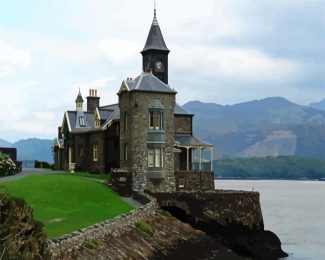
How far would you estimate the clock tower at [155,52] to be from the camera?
7894cm

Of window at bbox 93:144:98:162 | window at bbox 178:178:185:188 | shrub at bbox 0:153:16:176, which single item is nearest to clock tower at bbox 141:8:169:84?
window at bbox 93:144:98:162

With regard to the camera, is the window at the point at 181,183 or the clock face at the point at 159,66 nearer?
the window at the point at 181,183

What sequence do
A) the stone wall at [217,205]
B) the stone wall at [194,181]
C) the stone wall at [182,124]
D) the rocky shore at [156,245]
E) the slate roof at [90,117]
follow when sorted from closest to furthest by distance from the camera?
1. the rocky shore at [156,245]
2. the stone wall at [217,205]
3. the stone wall at [194,181]
4. the slate roof at [90,117]
5. the stone wall at [182,124]

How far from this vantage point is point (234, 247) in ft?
192

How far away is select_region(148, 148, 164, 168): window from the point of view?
62812mm

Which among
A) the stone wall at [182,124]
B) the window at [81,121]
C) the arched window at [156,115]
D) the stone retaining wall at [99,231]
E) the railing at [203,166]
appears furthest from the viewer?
the window at [81,121]

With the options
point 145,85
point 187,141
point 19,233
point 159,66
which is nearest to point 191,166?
point 187,141

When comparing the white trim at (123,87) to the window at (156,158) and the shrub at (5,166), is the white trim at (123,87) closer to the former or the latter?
the window at (156,158)

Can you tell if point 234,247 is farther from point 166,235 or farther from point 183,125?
point 183,125

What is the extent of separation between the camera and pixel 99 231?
38.0 metres

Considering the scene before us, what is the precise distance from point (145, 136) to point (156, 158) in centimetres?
263

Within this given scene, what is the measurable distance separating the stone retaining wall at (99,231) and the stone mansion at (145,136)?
947 cm

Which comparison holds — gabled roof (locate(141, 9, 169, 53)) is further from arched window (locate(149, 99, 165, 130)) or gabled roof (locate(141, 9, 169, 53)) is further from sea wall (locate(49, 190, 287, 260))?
sea wall (locate(49, 190, 287, 260))

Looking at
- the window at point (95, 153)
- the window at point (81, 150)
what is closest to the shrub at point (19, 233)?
the window at point (95, 153)
